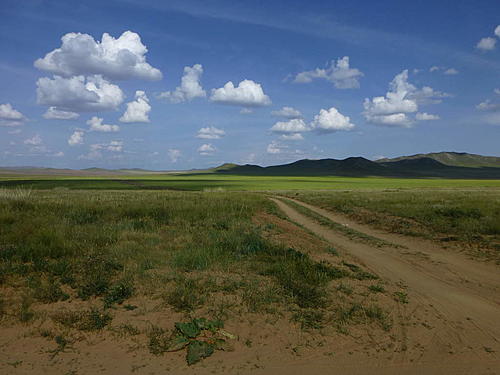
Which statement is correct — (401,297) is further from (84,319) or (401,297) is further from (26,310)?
(26,310)

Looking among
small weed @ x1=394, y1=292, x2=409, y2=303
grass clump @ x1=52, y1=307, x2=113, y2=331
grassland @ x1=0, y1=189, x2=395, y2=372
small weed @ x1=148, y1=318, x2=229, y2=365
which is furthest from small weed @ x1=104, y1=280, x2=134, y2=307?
small weed @ x1=394, y1=292, x2=409, y2=303

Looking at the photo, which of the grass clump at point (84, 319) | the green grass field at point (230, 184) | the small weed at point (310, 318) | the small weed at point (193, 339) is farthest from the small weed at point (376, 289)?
the green grass field at point (230, 184)

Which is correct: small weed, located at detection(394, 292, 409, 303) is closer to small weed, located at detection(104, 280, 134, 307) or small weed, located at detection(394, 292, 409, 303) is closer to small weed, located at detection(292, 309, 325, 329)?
small weed, located at detection(292, 309, 325, 329)

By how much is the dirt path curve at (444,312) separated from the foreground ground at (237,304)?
0.09 feet

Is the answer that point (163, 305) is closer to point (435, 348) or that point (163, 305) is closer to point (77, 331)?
point (77, 331)

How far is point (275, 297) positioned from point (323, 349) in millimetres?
1679

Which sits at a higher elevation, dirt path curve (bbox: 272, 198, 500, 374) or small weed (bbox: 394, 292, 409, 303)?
small weed (bbox: 394, 292, 409, 303)

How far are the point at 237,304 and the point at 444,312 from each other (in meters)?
4.36

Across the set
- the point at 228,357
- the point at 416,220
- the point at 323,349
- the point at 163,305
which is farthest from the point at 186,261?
the point at 416,220

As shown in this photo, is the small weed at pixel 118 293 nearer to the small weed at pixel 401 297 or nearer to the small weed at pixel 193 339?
the small weed at pixel 193 339

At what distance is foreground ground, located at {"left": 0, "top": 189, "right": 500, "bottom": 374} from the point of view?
4609 mm

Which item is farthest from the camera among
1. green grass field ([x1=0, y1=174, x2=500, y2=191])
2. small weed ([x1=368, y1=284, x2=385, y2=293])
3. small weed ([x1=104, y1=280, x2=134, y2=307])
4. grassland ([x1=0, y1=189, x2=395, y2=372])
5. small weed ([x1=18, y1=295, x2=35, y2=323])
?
green grass field ([x1=0, y1=174, x2=500, y2=191])

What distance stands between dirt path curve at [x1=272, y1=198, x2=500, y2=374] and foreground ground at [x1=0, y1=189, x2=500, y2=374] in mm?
→ 28

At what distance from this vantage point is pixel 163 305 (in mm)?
6008
